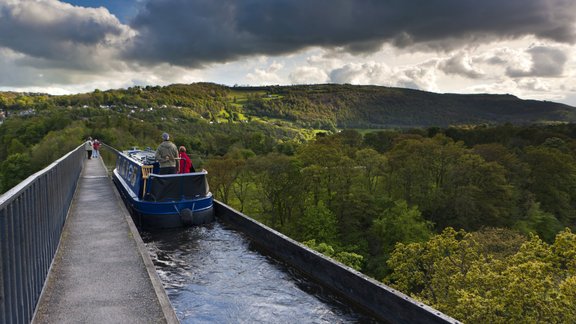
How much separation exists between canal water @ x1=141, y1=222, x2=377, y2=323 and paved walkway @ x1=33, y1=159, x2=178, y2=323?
112 cm

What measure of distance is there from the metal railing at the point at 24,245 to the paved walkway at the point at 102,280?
0.31 m

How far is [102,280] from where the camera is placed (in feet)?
22.8

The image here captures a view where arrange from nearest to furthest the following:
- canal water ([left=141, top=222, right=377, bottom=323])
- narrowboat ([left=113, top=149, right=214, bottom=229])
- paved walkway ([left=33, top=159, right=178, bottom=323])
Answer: paved walkway ([left=33, top=159, right=178, bottom=323]) < canal water ([left=141, top=222, right=377, bottom=323]) < narrowboat ([left=113, top=149, right=214, bottom=229])

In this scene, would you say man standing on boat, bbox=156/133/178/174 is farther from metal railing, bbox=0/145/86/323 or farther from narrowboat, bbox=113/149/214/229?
metal railing, bbox=0/145/86/323

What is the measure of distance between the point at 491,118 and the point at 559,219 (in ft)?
485

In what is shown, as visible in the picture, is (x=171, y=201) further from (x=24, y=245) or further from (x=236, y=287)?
(x=24, y=245)

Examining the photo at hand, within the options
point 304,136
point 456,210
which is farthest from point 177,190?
point 304,136

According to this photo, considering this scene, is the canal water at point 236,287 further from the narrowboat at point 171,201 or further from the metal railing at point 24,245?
the metal railing at point 24,245

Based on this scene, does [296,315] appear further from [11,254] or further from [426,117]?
[426,117]

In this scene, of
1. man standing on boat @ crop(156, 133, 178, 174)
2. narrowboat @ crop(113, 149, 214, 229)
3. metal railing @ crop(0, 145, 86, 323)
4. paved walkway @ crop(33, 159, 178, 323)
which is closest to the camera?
metal railing @ crop(0, 145, 86, 323)

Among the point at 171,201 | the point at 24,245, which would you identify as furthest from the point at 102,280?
the point at 171,201

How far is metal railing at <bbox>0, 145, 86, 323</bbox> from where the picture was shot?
4068 mm

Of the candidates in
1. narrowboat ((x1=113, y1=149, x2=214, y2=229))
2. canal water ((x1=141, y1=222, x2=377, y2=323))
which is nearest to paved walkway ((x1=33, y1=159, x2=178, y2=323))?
canal water ((x1=141, y1=222, x2=377, y2=323))

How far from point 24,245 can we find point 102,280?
219 centimetres
